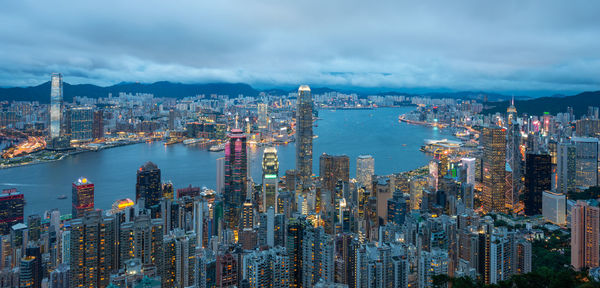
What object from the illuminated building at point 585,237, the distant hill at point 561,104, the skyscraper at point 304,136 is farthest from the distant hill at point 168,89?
the illuminated building at point 585,237

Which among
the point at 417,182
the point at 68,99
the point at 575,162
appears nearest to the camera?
the point at 417,182

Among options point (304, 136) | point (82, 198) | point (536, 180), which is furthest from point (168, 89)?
point (536, 180)

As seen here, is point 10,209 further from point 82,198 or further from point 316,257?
point 316,257

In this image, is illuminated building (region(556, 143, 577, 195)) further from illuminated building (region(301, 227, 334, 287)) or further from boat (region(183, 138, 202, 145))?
boat (region(183, 138, 202, 145))

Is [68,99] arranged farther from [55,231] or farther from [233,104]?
[55,231]

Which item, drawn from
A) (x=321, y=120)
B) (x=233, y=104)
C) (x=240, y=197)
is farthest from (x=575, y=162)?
(x=233, y=104)

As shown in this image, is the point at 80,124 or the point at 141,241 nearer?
the point at 141,241
